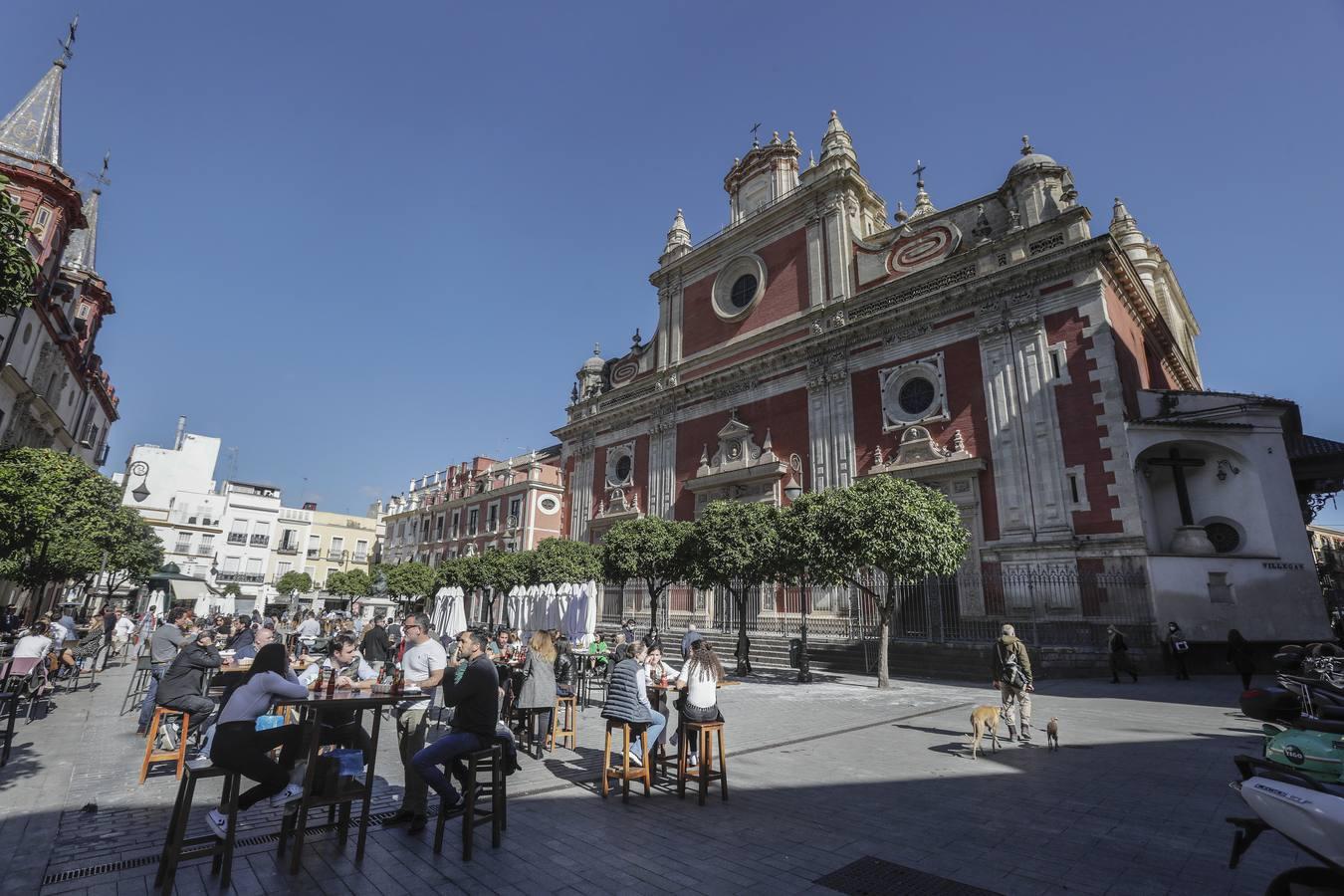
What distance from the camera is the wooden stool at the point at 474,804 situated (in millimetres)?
4359

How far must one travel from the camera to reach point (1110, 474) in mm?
16156

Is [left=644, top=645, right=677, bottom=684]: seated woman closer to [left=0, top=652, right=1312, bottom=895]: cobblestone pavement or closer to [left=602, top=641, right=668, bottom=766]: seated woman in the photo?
[left=0, top=652, right=1312, bottom=895]: cobblestone pavement

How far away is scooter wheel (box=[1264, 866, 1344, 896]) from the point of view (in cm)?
313

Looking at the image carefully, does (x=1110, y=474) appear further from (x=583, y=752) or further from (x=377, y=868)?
(x=377, y=868)

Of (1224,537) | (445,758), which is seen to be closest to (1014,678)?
(445,758)

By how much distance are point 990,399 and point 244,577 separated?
5442 cm

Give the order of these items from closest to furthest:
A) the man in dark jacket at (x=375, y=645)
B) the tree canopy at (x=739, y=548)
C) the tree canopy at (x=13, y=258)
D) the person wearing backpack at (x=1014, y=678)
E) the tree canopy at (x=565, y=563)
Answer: the tree canopy at (x=13, y=258)
the person wearing backpack at (x=1014, y=678)
the man in dark jacket at (x=375, y=645)
the tree canopy at (x=739, y=548)
the tree canopy at (x=565, y=563)

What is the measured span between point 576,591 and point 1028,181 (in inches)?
747

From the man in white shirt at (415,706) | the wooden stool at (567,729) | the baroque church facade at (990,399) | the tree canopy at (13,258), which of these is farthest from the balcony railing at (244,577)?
the man in white shirt at (415,706)

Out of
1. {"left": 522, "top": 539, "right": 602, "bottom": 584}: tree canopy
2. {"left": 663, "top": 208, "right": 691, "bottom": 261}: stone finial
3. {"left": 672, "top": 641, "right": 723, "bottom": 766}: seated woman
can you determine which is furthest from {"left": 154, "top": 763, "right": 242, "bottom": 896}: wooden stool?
{"left": 663, "top": 208, "right": 691, "bottom": 261}: stone finial

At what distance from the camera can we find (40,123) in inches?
811

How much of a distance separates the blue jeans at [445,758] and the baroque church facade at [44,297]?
17.3m

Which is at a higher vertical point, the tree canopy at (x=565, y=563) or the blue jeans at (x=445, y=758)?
the tree canopy at (x=565, y=563)

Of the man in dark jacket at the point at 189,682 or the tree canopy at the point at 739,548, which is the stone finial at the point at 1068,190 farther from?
the man in dark jacket at the point at 189,682
